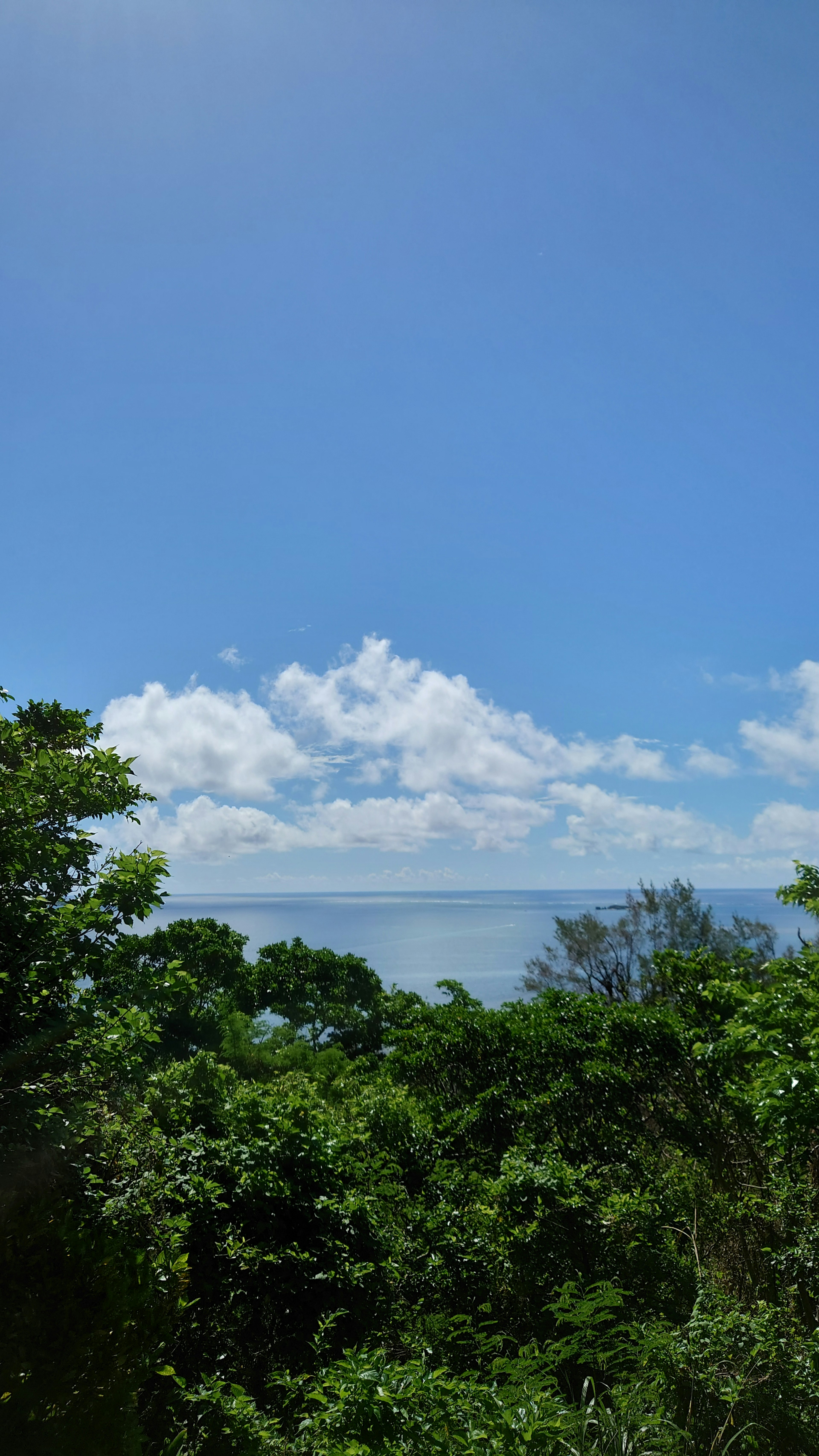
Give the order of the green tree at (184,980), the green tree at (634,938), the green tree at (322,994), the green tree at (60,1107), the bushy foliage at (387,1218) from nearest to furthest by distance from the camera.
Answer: the green tree at (60,1107) → the bushy foliage at (387,1218) → the green tree at (184,980) → the green tree at (322,994) → the green tree at (634,938)

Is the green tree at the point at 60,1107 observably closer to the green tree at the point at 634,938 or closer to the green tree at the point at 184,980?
the green tree at the point at 184,980

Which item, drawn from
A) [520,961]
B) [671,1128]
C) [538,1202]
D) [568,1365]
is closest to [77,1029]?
[568,1365]

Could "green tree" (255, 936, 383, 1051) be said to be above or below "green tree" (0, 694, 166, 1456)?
below

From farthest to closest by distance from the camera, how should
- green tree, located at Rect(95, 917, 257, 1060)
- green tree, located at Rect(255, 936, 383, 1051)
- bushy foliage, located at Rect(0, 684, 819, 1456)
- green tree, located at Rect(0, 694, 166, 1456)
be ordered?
green tree, located at Rect(255, 936, 383, 1051)
green tree, located at Rect(95, 917, 257, 1060)
bushy foliage, located at Rect(0, 684, 819, 1456)
green tree, located at Rect(0, 694, 166, 1456)

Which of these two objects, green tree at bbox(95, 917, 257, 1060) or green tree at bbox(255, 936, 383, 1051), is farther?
green tree at bbox(255, 936, 383, 1051)

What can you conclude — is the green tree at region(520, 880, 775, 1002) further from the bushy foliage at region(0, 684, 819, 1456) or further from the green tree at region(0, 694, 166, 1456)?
the green tree at region(0, 694, 166, 1456)

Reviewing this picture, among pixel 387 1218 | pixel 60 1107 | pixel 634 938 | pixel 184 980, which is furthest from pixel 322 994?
pixel 60 1107

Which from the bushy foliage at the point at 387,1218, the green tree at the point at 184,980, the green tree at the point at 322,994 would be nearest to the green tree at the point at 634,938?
Result: the green tree at the point at 322,994

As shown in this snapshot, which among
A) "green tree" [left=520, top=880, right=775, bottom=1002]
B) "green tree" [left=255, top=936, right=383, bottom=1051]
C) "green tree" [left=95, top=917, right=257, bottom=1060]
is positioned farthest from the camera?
"green tree" [left=520, top=880, right=775, bottom=1002]

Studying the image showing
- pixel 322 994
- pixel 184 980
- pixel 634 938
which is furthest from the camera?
pixel 634 938

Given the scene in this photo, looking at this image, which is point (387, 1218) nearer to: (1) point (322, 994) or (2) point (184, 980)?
(2) point (184, 980)

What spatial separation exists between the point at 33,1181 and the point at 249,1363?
3.99m

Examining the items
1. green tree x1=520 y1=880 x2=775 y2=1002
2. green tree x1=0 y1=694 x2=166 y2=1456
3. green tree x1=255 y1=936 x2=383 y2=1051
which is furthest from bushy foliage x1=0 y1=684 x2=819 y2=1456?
green tree x1=520 y1=880 x2=775 y2=1002

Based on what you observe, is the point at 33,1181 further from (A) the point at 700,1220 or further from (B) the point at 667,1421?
(A) the point at 700,1220
